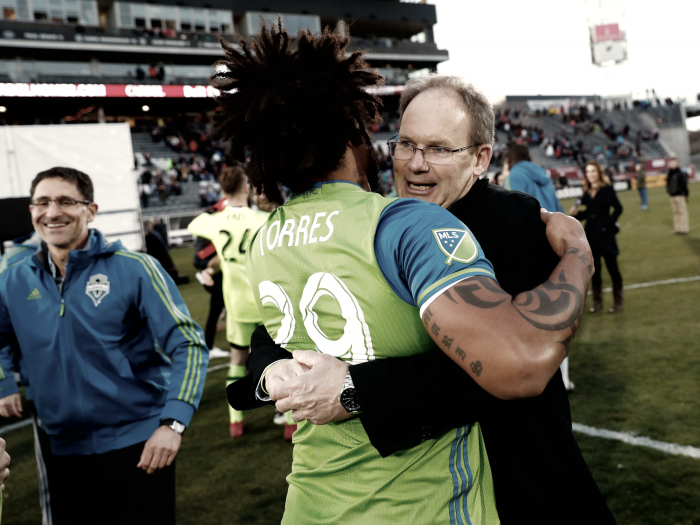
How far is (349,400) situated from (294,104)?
0.75 m

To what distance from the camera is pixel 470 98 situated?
171 centimetres

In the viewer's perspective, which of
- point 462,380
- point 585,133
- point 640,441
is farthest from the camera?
point 585,133

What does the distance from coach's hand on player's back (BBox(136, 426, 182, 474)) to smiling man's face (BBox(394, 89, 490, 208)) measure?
4.84 feet

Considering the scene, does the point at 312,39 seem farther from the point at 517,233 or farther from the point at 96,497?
the point at 96,497

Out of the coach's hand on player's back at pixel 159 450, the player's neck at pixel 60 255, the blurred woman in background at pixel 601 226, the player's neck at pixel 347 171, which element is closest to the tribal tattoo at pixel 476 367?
the player's neck at pixel 347 171

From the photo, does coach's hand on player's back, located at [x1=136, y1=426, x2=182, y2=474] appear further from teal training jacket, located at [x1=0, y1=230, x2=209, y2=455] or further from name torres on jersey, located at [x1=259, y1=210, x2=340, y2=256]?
name torres on jersey, located at [x1=259, y1=210, x2=340, y2=256]

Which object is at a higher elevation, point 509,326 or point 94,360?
point 509,326

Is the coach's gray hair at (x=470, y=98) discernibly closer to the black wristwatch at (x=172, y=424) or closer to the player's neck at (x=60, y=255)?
the black wristwatch at (x=172, y=424)

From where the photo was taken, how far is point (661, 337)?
622 centimetres

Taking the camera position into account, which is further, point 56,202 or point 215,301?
point 215,301

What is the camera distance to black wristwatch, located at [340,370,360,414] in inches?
50.4

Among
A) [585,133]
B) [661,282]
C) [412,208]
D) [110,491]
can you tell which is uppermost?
[585,133]

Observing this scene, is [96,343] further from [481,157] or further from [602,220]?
[602,220]

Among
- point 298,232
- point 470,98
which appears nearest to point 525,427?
point 298,232
